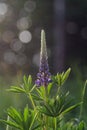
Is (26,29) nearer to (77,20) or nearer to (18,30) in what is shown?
(18,30)

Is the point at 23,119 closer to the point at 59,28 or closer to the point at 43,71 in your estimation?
the point at 43,71

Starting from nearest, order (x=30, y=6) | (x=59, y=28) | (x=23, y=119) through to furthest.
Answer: (x=23, y=119) → (x=59, y=28) → (x=30, y=6)

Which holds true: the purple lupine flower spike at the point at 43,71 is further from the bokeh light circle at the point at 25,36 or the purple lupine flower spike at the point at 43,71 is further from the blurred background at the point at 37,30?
the bokeh light circle at the point at 25,36

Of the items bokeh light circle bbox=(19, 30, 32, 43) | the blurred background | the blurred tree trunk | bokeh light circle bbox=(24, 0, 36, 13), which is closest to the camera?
the blurred tree trunk

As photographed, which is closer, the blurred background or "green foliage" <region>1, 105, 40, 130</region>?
"green foliage" <region>1, 105, 40, 130</region>

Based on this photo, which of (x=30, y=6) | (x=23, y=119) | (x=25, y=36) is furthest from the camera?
(x=25, y=36)

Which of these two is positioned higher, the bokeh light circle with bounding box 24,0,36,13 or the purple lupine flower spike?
the purple lupine flower spike

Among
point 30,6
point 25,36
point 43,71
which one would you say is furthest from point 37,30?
point 43,71

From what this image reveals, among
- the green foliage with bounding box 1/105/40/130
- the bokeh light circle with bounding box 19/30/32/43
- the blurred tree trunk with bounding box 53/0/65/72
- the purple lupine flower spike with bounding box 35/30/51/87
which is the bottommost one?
the bokeh light circle with bounding box 19/30/32/43

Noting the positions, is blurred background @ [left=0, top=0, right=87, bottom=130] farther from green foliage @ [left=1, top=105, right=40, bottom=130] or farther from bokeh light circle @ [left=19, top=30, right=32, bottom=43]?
green foliage @ [left=1, top=105, right=40, bottom=130]

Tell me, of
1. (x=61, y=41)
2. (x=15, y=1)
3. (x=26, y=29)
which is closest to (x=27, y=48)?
(x=26, y=29)

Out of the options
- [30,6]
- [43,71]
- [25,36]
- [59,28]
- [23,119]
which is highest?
[43,71]

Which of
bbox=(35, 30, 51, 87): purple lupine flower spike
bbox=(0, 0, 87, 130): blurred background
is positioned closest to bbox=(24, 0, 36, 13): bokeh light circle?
bbox=(0, 0, 87, 130): blurred background
